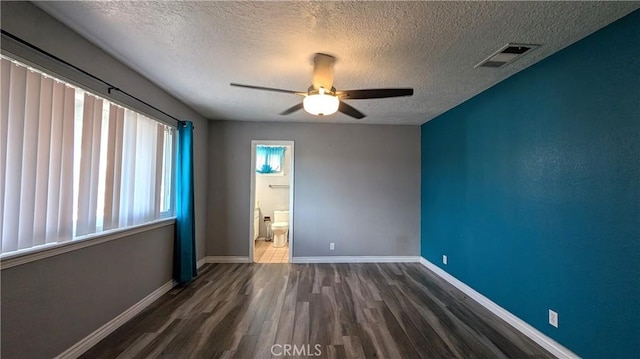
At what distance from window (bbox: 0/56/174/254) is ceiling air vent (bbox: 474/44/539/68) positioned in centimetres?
326

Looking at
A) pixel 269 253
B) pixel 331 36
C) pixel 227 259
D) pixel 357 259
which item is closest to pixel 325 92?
pixel 331 36

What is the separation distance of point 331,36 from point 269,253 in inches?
164

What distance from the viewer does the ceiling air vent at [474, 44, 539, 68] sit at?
2.06 metres

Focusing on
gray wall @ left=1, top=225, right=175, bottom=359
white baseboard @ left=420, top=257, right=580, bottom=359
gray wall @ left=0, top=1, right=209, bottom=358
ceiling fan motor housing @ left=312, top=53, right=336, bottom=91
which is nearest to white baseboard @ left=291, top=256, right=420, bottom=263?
white baseboard @ left=420, top=257, right=580, bottom=359

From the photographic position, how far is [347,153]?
4.67 meters

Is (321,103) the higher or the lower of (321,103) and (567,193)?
the higher

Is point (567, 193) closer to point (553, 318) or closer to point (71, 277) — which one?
point (553, 318)

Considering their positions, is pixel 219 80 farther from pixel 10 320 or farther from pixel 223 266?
pixel 223 266

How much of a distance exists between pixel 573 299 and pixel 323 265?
3.08 metres

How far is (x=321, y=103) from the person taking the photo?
2158mm

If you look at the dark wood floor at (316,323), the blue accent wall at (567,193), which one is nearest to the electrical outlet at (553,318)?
the blue accent wall at (567,193)

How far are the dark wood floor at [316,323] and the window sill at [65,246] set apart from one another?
84cm

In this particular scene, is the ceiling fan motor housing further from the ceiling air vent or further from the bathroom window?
the bathroom window

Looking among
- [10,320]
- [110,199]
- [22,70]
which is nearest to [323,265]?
[110,199]
